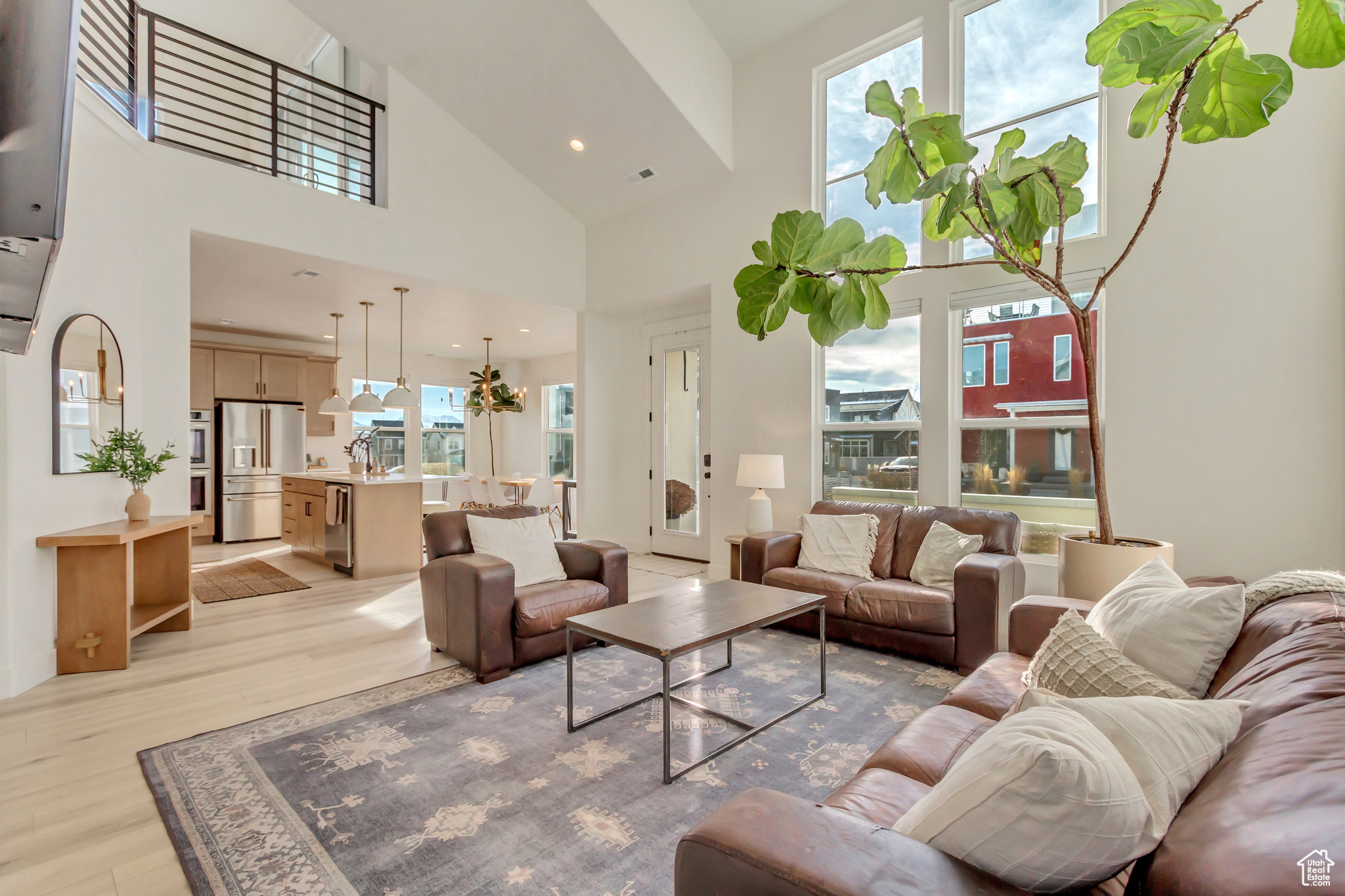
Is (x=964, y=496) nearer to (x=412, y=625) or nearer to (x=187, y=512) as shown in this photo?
(x=412, y=625)

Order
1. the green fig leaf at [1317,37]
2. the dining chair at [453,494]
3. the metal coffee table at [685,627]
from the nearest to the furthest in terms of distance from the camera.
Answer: the green fig leaf at [1317,37] < the metal coffee table at [685,627] < the dining chair at [453,494]

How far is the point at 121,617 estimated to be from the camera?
3.28m

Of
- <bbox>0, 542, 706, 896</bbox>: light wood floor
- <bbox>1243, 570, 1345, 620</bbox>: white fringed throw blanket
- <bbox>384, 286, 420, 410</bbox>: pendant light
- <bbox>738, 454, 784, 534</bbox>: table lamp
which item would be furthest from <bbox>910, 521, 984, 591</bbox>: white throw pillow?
<bbox>384, 286, 420, 410</bbox>: pendant light

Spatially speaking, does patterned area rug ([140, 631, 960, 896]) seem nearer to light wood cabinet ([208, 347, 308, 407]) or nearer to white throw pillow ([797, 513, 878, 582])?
white throw pillow ([797, 513, 878, 582])

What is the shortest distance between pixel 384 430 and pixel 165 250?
544cm

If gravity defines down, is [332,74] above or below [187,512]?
above

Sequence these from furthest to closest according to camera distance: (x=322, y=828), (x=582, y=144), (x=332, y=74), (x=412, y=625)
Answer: (x=332, y=74) → (x=582, y=144) → (x=412, y=625) → (x=322, y=828)

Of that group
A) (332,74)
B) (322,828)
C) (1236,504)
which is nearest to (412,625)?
(322,828)

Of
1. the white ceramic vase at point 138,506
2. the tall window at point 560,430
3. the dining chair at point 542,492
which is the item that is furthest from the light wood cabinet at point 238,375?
the white ceramic vase at point 138,506

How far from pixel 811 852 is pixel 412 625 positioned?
12.4 ft

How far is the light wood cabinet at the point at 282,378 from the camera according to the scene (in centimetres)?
785

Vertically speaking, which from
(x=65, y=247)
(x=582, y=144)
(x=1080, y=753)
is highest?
(x=582, y=144)

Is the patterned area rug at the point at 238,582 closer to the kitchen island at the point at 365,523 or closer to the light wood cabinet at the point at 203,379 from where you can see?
the kitchen island at the point at 365,523

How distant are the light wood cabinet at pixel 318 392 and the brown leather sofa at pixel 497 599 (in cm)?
589
